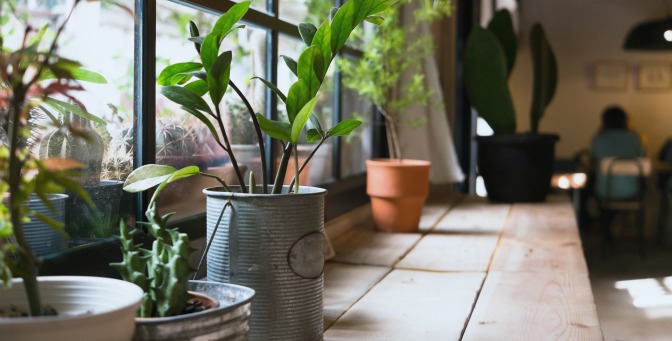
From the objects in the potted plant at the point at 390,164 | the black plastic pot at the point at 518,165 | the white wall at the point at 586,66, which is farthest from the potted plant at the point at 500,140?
the white wall at the point at 586,66

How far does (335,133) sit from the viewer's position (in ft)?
4.88

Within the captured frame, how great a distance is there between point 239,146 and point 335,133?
83 cm

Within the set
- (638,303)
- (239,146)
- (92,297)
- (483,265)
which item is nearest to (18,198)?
(92,297)

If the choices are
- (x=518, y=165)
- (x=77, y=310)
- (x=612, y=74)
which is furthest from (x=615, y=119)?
(x=77, y=310)

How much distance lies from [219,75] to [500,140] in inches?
111

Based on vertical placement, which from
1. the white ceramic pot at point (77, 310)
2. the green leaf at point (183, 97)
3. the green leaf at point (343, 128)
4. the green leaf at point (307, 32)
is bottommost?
the white ceramic pot at point (77, 310)

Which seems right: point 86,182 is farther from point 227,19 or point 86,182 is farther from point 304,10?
point 304,10

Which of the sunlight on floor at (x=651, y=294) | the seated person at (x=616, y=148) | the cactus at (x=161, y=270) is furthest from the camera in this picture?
the seated person at (x=616, y=148)

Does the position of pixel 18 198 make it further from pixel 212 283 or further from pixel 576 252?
pixel 576 252

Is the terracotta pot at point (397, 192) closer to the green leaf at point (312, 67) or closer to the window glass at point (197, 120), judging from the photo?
the window glass at point (197, 120)

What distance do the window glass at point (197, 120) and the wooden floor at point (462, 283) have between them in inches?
16.7

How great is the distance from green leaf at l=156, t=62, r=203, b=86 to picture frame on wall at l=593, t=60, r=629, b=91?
8.14 meters

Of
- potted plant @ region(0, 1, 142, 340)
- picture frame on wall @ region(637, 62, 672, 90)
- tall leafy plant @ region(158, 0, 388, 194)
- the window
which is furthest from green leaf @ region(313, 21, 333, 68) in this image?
picture frame on wall @ region(637, 62, 672, 90)

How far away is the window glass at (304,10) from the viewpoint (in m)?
2.66
